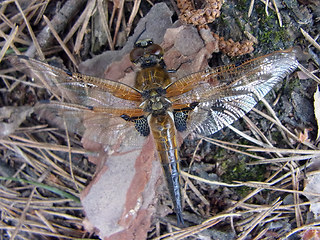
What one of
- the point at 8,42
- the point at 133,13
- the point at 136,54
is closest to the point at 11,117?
the point at 8,42

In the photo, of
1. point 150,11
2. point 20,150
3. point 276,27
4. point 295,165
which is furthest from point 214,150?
point 20,150

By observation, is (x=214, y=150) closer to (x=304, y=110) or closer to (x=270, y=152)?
(x=270, y=152)

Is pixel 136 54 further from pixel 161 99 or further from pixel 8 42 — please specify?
pixel 8 42

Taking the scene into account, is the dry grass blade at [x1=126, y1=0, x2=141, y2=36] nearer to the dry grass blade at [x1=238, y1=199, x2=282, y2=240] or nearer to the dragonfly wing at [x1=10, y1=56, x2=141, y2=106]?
the dragonfly wing at [x1=10, y1=56, x2=141, y2=106]

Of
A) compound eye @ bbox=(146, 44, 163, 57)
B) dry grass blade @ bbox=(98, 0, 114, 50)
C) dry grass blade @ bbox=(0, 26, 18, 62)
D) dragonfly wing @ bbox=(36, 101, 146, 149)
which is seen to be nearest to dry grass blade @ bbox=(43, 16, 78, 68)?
dry grass blade @ bbox=(0, 26, 18, 62)

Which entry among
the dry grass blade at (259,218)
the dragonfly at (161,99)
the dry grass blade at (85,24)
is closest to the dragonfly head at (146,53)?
the dragonfly at (161,99)

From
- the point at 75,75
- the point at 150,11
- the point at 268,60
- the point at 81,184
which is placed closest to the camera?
the point at 268,60

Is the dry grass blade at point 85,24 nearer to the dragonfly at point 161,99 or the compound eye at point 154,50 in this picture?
the dragonfly at point 161,99
